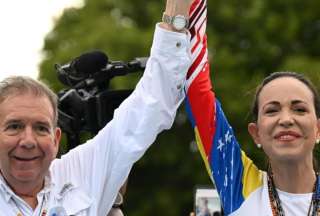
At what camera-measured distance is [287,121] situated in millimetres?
3410

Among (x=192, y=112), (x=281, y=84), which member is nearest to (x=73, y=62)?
(x=192, y=112)

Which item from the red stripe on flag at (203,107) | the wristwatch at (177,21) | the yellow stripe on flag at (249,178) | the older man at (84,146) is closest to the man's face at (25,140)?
the older man at (84,146)

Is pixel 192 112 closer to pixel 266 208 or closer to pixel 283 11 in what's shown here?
pixel 266 208

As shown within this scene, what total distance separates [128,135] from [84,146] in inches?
8.4

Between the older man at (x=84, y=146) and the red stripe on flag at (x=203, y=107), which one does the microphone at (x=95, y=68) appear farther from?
the older man at (x=84, y=146)

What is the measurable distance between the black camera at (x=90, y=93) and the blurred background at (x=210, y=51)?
12.0m

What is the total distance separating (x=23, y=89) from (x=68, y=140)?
39.3 inches

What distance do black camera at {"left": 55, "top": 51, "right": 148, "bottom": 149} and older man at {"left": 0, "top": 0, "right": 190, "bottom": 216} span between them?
2.08ft

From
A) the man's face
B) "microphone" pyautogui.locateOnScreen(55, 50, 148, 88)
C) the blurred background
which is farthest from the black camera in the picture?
the blurred background

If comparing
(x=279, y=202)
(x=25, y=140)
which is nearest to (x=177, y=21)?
(x=25, y=140)

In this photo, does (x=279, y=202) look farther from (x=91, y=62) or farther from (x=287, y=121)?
(x=91, y=62)

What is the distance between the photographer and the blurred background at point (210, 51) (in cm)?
1733

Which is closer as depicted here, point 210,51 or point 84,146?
point 84,146

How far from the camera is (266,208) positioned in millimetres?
3453
